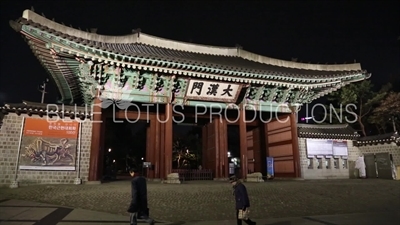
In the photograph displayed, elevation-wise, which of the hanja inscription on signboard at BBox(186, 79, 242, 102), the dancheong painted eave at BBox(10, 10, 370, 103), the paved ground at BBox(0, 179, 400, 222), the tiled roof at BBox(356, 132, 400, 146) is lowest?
the paved ground at BBox(0, 179, 400, 222)

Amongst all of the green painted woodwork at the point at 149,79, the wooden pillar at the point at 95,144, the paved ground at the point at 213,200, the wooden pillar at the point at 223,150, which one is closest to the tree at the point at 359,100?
the green painted woodwork at the point at 149,79

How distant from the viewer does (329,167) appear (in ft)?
68.1

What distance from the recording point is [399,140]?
20.1m

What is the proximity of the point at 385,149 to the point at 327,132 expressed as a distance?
4.32 meters

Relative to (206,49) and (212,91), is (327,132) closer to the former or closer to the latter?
(212,91)

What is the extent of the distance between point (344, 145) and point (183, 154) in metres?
24.9

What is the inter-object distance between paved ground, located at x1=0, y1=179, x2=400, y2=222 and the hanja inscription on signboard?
611 cm

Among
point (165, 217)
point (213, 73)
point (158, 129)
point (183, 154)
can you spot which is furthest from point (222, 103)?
point (183, 154)

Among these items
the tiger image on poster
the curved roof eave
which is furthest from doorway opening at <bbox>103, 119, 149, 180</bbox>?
the tiger image on poster

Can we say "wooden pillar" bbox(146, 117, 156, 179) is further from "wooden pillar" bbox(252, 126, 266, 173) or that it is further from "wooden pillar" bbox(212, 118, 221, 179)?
"wooden pillar" bbox(252, 126, 266, 173)

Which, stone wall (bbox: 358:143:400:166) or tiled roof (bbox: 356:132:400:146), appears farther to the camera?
stone wall (bbox: 358:143:400:166)

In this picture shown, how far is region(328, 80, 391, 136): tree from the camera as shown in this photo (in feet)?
112

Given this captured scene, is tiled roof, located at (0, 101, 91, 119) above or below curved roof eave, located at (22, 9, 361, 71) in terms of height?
below

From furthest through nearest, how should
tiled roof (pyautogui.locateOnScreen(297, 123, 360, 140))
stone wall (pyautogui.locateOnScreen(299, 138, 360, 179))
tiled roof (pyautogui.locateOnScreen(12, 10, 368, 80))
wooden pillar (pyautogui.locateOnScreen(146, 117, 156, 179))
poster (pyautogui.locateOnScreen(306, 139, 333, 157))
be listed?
tiled roof (pyautogui.locateOnScreen(297, 123, 360, 140))
poster (pyautogui.locateOnScreen(306, 139, 333, 157))
stone wall (pyautogui.locateOnScreen(299, 138, 360, 179))
wooden pillar (pyautogui.locateOnScreen(146, 117, 156, 179))
tiled roof (pyautogui.locateOnScreen(12, 10, 368, 80))
